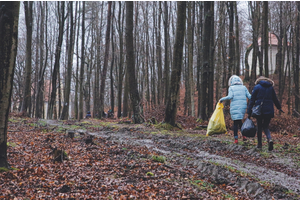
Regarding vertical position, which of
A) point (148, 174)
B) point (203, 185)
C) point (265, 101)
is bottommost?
point (203, 185)

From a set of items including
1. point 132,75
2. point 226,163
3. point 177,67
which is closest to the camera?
point 226,163

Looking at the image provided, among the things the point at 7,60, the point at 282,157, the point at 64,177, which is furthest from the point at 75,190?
the point at 282,157

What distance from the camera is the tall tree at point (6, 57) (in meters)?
3.90

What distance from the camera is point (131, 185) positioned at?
3.86 meters

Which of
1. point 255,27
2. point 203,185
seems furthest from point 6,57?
point 255,27

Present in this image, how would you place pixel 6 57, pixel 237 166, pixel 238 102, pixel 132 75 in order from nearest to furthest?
pixel 6 57 → pixel 237 166 → pixel 238 102 → pixel 132 75

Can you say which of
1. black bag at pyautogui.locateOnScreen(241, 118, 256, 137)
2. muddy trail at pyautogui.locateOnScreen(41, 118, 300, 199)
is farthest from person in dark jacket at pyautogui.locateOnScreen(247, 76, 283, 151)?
muddy trail at pyautogui.locateOnScreen(41, 118, 300, 199)

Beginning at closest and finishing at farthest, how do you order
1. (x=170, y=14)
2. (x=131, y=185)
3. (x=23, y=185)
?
(x=23, y=185) → (x=131, y=185) → (x=170, y=14)

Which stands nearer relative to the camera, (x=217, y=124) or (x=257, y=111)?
(x=257, y=111)

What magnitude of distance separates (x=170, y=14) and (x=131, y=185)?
1012 inches

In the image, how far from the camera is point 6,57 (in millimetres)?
3941

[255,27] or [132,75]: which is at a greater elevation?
[255,27]

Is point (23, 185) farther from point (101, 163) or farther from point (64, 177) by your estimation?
point (101, 163)

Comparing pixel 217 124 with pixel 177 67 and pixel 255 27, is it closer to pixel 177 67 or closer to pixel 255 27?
pixel 177 67
